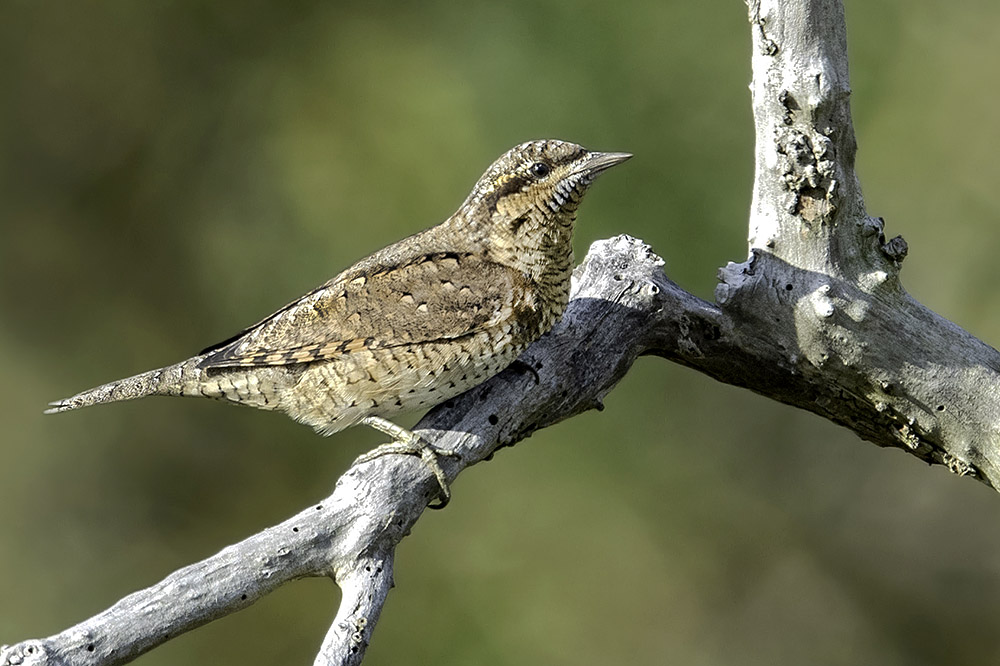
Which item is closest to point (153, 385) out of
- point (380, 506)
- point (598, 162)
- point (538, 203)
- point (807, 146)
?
point (380, 506)

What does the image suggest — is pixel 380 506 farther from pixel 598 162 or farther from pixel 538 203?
pixel 598 162

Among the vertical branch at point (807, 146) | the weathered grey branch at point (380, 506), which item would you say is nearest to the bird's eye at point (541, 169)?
the weathered grey branch at point (380, 506)

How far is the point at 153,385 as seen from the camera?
2.83 metres

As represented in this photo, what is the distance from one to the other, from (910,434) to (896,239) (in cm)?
59

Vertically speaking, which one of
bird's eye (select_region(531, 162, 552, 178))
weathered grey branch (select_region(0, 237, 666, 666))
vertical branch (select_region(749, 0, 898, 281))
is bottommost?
weathered grey branch (select_region(0, 237, 666, 666))

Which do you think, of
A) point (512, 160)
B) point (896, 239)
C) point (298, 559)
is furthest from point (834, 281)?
point (298, 559)

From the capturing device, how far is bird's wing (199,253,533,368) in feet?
8.86

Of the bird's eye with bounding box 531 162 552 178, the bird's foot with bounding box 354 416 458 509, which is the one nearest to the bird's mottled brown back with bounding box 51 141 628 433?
the bird's eye with bounding box 531 162 552 178

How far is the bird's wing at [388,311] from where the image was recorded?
8.86 ft

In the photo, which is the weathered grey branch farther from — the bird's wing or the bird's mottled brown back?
the bird's wing

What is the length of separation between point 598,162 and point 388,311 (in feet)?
2.39

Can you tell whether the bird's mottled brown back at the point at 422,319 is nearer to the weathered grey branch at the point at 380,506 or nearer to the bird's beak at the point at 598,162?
the bird's beak at the point at 598,162

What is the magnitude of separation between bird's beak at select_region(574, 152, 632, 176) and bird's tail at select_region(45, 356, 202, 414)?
1.24 m

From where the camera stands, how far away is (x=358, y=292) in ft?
9.21
